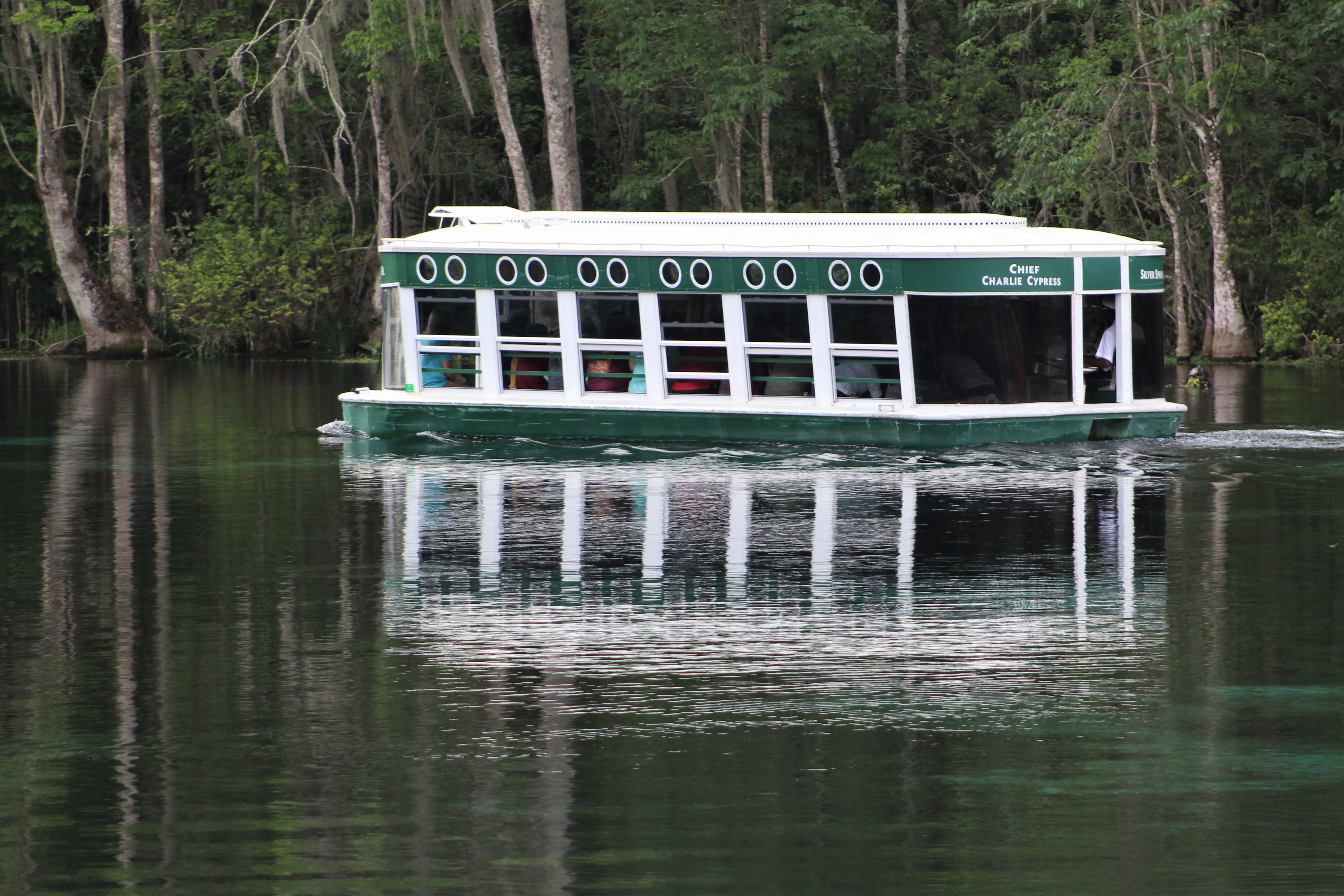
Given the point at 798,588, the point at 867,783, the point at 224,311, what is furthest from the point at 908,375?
the point at 224,311

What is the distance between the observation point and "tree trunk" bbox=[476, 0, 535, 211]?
38312 millimetres

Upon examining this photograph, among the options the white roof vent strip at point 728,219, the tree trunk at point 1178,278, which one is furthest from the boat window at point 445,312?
the tree trunk at point 1178,278

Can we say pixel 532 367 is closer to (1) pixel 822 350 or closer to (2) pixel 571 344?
(2) pixel 571 344

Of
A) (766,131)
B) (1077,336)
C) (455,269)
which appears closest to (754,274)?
(1077,336)

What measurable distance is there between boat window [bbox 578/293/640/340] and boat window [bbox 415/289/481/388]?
137 cm

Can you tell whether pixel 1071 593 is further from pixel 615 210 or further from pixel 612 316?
pixel 615 210

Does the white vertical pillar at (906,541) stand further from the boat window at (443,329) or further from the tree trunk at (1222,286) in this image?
the tree trunk at (1222,286)

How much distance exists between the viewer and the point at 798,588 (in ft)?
37.9

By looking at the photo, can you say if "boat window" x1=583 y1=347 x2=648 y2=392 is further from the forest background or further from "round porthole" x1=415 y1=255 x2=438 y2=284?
the forest background

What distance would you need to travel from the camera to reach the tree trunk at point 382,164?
45812 mm

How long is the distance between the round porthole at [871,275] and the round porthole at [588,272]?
3.11 m

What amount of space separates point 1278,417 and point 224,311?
30.3 m

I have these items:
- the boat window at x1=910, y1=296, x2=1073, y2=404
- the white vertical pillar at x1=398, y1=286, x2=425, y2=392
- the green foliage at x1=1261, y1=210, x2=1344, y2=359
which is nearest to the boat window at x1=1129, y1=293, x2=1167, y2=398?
the boat window at x1=910, y1=296, x2=1073, y2=404

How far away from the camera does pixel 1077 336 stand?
829 inches
